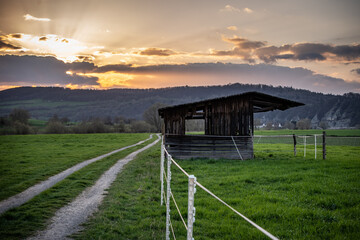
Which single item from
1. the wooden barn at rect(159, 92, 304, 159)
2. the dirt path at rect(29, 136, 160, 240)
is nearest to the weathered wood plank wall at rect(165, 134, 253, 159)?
the wooden barn at rect(159, 92, 304, 159)

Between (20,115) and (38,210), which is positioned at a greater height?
(20,115)

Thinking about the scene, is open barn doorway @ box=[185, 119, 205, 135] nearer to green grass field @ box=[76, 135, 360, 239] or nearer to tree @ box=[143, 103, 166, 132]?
tree @ box=[143, 103, 166, 132]

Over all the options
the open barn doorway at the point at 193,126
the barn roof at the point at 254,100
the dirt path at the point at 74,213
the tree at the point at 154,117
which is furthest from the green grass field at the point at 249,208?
the open barn doorway at the point at 193,126

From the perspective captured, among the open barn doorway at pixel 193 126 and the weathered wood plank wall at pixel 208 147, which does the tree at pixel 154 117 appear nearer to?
the open barn doorway at pixel 193 126

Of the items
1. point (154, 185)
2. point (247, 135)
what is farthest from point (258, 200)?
point (247, 135)

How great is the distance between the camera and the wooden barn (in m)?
19.6

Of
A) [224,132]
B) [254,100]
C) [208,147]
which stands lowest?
[208,147]

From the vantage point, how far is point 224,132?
20.4 meters

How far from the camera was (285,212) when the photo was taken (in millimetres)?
7113

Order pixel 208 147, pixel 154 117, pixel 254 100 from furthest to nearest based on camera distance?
pixel 154 117 < pixel 254 100 < pixel 208 147

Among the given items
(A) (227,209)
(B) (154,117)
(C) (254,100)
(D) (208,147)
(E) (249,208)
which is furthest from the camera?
(B) (154,117)

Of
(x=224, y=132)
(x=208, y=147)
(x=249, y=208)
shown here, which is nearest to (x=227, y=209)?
(x=249, y=208)

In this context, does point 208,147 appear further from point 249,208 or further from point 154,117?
point 154,117

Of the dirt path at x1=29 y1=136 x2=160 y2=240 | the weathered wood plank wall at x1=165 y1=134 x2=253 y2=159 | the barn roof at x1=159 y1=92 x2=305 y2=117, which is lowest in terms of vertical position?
the dirt path at x1=29 y1=136 x2=160 y2=240
